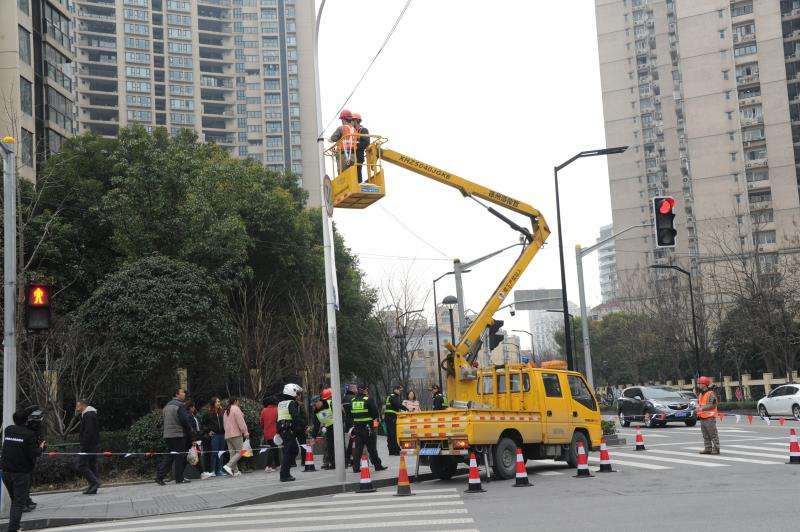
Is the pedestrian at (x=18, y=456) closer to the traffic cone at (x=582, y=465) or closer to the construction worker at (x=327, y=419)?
the construction worker at (x=327, y=419)

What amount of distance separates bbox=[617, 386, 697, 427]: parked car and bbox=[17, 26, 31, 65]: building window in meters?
32.6

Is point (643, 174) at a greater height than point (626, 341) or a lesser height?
greater

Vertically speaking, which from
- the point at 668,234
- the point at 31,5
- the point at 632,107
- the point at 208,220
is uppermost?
the point at 632,107

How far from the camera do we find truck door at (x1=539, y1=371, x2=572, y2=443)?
17.9 meters

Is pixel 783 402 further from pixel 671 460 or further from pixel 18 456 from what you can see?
pixel 18 456

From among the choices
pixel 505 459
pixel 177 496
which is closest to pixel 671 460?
pixel 505 459

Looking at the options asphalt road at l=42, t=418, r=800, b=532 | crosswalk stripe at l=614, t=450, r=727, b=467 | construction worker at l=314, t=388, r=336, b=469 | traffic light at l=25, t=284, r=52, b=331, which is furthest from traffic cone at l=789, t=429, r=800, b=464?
traffic light at l=25, t=284, r=52, b=331

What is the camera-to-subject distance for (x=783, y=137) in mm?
85250

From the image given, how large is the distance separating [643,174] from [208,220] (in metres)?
89.2

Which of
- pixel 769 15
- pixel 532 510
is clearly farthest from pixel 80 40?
pixel 532 510

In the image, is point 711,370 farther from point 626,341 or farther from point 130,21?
point 130,21

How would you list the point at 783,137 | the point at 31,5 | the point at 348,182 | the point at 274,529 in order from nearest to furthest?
the point at 274,529
the point at 348,182
the point at 31,5
the point at 783,137

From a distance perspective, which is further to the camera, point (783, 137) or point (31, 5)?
point (783, 137)

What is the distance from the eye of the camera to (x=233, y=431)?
20422mm
